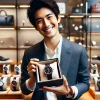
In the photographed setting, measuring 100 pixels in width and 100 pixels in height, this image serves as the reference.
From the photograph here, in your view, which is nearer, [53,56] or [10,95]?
[53,56]

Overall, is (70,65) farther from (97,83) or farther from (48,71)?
(97,83)

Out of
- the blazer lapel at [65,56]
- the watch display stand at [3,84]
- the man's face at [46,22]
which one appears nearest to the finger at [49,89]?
the blazer lapel at [65,56]

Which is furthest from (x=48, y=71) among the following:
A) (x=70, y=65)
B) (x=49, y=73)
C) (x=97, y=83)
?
(x=97, y=83)

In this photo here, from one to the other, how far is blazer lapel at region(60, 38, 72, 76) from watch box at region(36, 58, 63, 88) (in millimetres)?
46

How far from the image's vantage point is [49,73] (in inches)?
38.2

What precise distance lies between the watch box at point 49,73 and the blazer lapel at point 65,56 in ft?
0.15

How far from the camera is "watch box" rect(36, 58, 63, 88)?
3.12 ft

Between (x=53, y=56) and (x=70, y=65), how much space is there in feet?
0.31

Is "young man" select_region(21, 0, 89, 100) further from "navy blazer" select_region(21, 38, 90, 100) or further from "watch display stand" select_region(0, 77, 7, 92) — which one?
"watch display stand" select_region(0, 77, 7, 92)

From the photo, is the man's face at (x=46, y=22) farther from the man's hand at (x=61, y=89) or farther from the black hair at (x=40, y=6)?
the man's hand at (x=61, y=89)

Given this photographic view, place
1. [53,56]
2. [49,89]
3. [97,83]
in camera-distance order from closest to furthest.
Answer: [49,89], [53,56], [97,83]

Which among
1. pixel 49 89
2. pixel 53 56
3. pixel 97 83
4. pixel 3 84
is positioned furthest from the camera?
pixel 3 84

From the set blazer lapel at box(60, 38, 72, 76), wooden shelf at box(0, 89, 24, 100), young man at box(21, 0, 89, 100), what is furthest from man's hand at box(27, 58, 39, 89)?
wooden shelf at box(0, 89, 24, 100)

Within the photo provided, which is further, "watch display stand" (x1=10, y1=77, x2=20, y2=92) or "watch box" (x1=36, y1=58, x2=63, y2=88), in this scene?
"watch display stand" (x1=10, y1=77, x2=20, y2=92)
